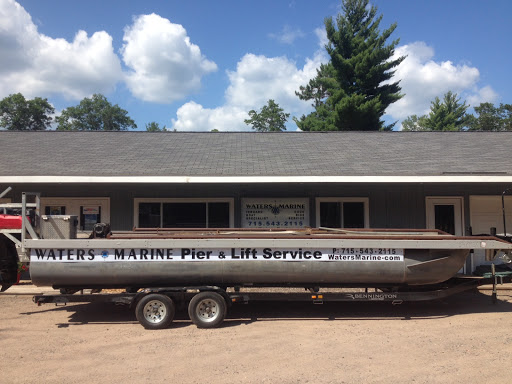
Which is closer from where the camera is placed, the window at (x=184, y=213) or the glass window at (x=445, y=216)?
the window at (x=184, y=213)

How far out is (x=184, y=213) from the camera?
37.1ft

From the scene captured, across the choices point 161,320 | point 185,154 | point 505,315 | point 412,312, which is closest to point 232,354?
point 161,320

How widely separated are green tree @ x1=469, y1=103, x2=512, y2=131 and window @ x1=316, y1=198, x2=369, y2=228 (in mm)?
47596

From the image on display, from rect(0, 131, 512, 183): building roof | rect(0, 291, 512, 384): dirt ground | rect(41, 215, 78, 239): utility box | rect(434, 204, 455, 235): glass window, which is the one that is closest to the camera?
rect(0, 291, 512, 384): dirt ground

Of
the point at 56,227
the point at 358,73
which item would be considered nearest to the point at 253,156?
the point at 56,227

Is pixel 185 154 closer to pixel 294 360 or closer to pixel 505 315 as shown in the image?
pixel 294 360

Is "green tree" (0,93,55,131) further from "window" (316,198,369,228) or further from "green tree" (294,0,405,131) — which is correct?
"window" (316,198,369,228)

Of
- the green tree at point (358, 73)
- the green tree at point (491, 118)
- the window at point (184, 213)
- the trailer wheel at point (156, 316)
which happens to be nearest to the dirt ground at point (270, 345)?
the trailer wheel at point (156, 316)

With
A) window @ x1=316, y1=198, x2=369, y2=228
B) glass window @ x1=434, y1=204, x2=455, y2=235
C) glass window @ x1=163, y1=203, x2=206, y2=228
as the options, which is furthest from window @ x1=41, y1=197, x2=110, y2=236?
glass window @ x1=434, y1=204, x2=455, y2=235

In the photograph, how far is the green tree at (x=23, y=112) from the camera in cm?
5253

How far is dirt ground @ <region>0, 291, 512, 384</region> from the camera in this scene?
15.7ft

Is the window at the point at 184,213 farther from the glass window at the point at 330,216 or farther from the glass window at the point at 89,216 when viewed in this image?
the glass window at the point at 330,216

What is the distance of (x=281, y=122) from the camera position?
172 ft

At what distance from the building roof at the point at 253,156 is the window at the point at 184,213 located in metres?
A: 1.16
